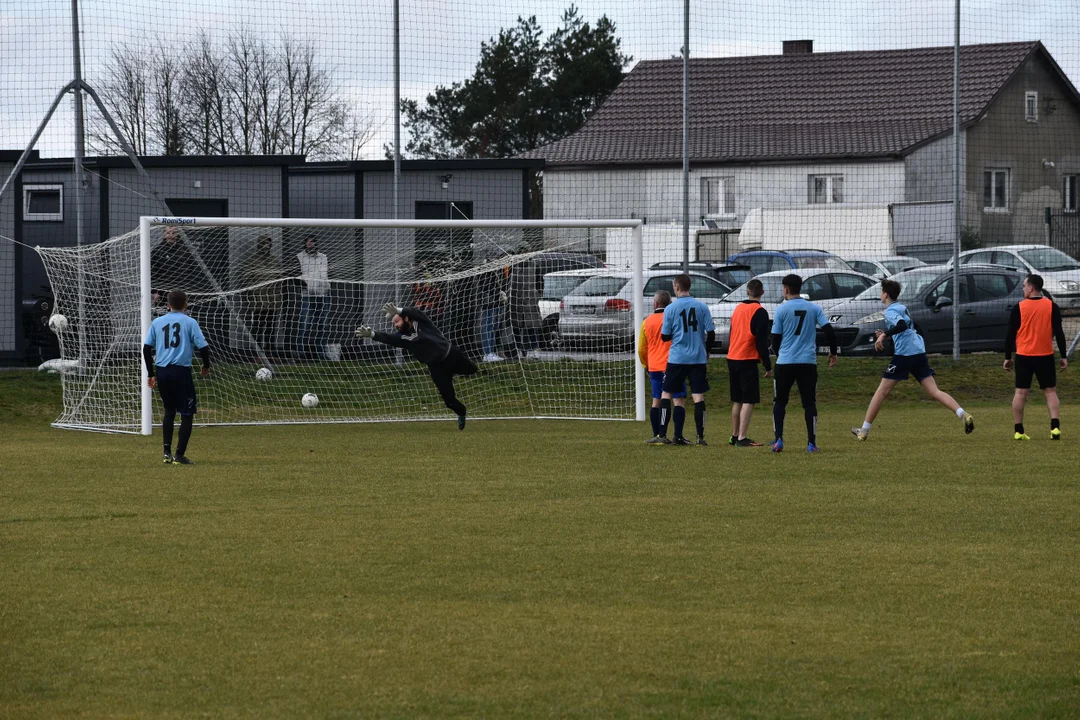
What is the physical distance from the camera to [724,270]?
28875 millimetres

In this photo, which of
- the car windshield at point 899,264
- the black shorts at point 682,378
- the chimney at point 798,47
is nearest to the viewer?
the black shorts at point 682,378

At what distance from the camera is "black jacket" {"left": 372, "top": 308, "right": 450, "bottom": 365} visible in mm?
16891

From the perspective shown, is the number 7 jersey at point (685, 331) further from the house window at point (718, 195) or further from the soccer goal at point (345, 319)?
the house window at point (718, 195)

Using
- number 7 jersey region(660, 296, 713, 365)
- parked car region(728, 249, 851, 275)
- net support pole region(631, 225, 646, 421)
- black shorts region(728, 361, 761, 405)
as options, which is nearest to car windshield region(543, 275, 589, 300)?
net support pole region(631, 225, 646, 421)

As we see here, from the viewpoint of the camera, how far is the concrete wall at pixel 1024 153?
93.1 ft

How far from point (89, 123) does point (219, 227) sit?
12.8ft

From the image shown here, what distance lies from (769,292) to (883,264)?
573 cm

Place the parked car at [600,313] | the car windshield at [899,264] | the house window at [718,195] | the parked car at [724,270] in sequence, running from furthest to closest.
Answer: the house window at [718,195] < the car windshield at [899,264] < the parked car at [724,270] < the parked car at [600,313]

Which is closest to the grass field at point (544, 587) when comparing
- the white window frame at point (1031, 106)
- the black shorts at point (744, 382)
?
the black shorts at point (744, 382)

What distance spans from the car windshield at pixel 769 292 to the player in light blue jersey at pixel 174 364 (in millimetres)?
12624

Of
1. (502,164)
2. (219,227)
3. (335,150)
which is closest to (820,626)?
(219,227)

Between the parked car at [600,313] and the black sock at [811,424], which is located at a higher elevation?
the parked car at [600,313]

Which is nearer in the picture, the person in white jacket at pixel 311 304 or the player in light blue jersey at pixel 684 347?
→ the player in light blue jersey at pixel 684 347

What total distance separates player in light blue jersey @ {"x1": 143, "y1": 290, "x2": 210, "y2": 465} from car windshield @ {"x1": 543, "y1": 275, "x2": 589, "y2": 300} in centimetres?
719
